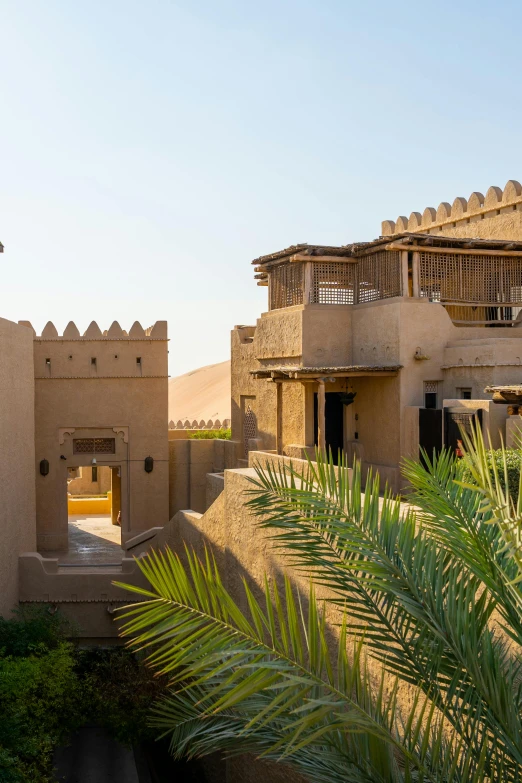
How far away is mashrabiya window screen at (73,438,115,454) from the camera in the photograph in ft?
57.4

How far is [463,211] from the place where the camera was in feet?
62.3

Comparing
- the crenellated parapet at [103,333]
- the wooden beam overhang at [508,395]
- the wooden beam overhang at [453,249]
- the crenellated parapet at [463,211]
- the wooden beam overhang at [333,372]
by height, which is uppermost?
the crenellated parapet at [463,211]

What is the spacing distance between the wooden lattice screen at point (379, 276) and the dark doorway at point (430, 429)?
8.62 feet

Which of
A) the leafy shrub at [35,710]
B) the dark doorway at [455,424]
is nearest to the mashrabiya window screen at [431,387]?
the dark doorway at [455,424]

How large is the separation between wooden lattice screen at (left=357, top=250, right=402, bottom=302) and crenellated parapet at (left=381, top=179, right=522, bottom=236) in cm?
291

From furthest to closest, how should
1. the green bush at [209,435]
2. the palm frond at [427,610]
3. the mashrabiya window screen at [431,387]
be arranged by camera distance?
the green bush at [209,435]
the mashrabiya window screen at [431,387]
the palm frond at [427,610]

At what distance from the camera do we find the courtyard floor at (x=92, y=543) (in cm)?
1581

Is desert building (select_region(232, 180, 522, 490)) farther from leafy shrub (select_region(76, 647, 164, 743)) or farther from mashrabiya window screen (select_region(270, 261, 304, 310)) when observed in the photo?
leafy shrub (select_region(76, 647, 164, 743))

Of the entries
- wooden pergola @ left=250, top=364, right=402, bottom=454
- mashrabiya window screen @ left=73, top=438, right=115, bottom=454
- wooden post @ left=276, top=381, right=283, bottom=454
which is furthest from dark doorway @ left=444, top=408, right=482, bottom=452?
mashrabiya window screen @ left=73, top=438, right=115, bottom=454

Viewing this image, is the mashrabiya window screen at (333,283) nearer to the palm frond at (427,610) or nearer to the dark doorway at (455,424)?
the dark doorway at (455,424)

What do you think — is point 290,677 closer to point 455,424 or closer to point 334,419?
point 455,424

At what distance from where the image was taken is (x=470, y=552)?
406 centimetres

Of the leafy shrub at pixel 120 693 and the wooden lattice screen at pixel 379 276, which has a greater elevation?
the wooden lattice screen at pixel 379 276

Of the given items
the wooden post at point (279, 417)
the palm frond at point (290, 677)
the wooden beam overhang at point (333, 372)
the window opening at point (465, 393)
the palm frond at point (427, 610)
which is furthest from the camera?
the wooden post at point (279, 417)
